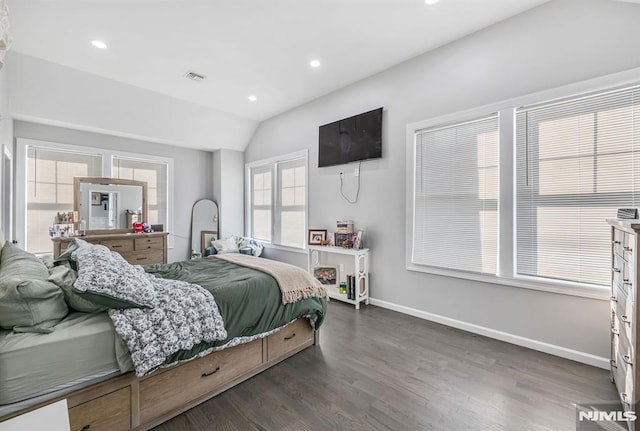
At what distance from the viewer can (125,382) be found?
154cm

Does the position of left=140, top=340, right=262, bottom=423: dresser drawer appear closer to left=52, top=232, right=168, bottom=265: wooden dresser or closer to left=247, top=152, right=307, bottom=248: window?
left=247, top=152, right=307, bottom=248: window

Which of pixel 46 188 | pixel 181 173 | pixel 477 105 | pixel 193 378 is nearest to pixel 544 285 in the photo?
pixel 477 105

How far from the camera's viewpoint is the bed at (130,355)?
1301mm

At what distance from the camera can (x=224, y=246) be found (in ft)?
17.1

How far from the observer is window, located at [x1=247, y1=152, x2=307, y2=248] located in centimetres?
477

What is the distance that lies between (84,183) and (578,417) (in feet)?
20.1

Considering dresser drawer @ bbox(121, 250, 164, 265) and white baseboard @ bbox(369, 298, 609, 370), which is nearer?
white baseboard @ bbox(369, 298, 609, 370)

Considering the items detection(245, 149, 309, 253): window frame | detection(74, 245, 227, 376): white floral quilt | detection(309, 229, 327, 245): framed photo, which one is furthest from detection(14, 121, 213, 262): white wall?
detection(74, 245, 227, 376): white floral quilt

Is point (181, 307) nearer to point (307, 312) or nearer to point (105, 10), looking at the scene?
point (307, 312)

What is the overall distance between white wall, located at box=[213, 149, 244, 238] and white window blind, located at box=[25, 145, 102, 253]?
6.87 feet

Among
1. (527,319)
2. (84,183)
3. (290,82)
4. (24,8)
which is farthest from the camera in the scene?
(84,183)

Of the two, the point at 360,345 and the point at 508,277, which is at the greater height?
the point at 508,277

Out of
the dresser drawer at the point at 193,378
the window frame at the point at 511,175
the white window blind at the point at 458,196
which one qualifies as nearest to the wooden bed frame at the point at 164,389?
the dresser drawer at the point at 193,378

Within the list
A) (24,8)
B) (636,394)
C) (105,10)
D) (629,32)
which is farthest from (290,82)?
(636,394)
